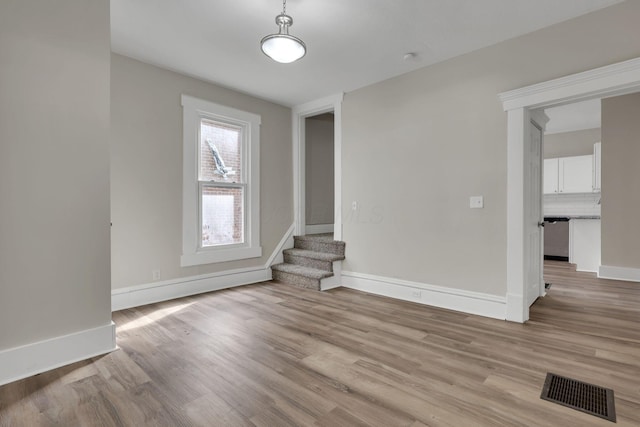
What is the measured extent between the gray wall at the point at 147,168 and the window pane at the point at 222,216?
1.15 feet

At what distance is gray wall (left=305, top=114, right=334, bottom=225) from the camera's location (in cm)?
575

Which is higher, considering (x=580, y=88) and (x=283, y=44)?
(x=283, y=44)

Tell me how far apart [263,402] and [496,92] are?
3.33 m

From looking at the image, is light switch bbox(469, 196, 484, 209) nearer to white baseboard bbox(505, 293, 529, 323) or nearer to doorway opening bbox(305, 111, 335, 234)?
white baseboard bbox(505, 293, 529, 323)

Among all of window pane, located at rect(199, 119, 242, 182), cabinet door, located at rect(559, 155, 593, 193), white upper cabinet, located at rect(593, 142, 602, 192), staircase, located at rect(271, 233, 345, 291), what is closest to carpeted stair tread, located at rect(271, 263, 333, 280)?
staircase, located at rect(271, 233, 345, 291)

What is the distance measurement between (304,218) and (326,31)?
2979 millimetres

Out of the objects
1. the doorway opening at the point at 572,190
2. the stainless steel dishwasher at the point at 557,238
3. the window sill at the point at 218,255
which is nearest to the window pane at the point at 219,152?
the window sill at the point at 218,255

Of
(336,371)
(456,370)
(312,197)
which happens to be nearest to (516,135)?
(456,370)

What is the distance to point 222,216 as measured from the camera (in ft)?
14.6

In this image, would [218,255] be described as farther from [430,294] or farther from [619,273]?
[619,273]

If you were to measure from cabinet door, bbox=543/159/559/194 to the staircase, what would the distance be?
493 cm

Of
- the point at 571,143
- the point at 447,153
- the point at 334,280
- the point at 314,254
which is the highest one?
the point at 571,143

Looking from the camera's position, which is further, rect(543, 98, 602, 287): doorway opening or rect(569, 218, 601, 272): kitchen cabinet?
rect(543, 98, 602, 287): doorway opening

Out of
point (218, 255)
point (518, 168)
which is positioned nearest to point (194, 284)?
point (218, 255)
